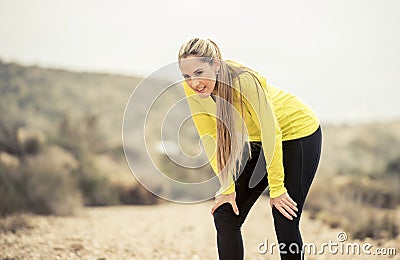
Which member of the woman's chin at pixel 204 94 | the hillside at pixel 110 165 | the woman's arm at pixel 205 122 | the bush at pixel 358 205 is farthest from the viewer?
the hillside at pixel 110 165

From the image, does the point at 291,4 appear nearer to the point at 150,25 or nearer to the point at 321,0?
the point at 321,0

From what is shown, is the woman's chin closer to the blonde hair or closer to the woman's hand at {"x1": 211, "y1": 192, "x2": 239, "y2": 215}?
the blonde hair

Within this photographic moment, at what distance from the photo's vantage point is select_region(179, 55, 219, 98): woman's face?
2119 millimetres

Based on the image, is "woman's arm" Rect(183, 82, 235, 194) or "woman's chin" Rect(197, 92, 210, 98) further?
"woman's arm" Rect(183, 82, 235, 194)

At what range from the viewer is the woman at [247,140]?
6.93ft

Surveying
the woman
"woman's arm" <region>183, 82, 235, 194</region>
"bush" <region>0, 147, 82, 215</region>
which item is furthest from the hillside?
the woman

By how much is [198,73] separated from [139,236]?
303 cm

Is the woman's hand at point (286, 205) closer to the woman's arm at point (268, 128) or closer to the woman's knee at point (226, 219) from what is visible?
the woman's arm at point (268, 128)

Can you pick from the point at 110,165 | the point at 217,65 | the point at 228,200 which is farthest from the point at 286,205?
the point at 110,165

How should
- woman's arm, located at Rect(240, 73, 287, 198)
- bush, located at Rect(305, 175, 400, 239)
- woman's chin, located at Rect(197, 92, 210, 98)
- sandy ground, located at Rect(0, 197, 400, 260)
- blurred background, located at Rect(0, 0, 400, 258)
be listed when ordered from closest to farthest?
woman's arm, located at Rect(240, 73, 287, 198) < woman's chin, located at Rect(197, 92, 210, 98) < sandy ground, located at Rect(0, 197, 400, 260) < bush, located at Rect(305, 175, 400, 239) < blurred background, located at Rect(0, 0, 400, 258)

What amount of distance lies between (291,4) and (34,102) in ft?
24.6

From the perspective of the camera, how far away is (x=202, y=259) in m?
3.92

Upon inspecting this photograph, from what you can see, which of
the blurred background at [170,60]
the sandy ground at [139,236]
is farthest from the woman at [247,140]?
the blurred background at [170,60]

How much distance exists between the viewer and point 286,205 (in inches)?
83.5
